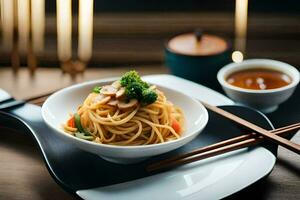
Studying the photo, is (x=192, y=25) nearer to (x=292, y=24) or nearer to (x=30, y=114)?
(x=292, y=24)

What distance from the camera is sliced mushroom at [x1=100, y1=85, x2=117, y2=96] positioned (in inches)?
58.1

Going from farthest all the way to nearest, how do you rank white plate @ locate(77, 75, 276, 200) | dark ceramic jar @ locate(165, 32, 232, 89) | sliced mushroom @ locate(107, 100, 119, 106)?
dark ceramic jar @ locate(165, 32, 232, 89)
sliced mushroom @ locate(107, 100, 119, 106)
white plate @ locate(77, 75, 276, 200)

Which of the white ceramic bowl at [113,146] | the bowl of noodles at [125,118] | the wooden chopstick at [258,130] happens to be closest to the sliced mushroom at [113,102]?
the bowl of noodles at [125,118]

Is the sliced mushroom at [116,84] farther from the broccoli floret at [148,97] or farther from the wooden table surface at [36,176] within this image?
the wooden table surface at [36,176]

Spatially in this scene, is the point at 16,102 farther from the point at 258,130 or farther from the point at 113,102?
the point at 258,130

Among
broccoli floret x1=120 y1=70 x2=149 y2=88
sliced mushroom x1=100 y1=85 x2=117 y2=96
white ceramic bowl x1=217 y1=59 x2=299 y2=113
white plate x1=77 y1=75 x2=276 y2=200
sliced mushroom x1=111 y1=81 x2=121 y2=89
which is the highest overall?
broccoli floret x1=120 y1=70 x2=149 y2=88

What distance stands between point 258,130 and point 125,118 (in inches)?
12.8

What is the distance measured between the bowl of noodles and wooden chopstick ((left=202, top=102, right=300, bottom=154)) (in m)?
0.07

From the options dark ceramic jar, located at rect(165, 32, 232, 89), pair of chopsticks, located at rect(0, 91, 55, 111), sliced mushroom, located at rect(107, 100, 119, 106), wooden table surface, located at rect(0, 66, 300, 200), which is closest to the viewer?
wooden table surface, located at rect(0, 66, 300, 200)

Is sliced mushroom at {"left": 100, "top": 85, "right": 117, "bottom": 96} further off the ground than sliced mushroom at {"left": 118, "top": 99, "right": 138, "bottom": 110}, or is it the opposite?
sliced mushroom at {"left": 100, "top": 85, "right": 117, "bottom": 96}

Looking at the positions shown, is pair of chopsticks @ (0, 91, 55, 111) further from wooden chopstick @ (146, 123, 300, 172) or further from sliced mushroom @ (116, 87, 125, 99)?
wooden chopstick @ (146, 123, 300, 172)

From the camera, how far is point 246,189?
1.28 meters

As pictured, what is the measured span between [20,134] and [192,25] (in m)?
0.93

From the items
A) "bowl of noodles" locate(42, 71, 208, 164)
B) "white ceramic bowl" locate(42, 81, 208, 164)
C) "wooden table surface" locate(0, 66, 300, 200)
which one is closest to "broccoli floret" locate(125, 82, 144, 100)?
"bowl of noodles" locate(42, 71, 208, 164)
